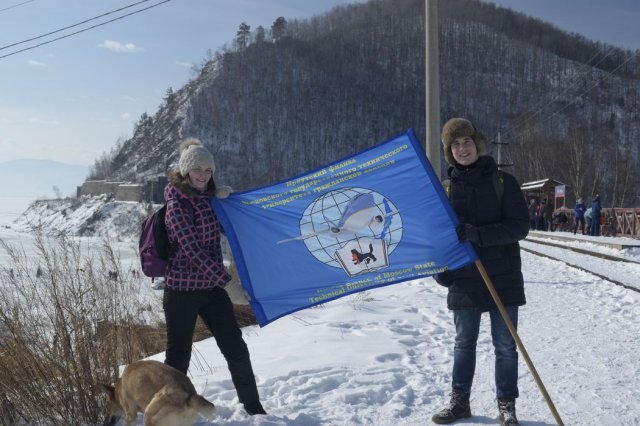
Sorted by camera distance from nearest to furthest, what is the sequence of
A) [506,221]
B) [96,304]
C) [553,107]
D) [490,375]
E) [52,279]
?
[506,221]
[52,279]
[96,304]
[490,375]
[553,107]

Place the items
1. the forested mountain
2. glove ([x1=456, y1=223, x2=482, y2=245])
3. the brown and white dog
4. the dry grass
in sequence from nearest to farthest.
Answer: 1. the brown and white dog
2. glove ([x1=456, y1=223, x2=482, y2=245])
3. the dry grass
4. the forested mountain

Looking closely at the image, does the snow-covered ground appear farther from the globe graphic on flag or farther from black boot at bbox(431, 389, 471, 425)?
the globe graphic on flag

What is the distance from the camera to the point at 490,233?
3684 millimetres

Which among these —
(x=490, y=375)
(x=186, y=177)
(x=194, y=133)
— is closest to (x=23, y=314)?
(x=186, y=177)

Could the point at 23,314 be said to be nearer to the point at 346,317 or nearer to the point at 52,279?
the point at 52,279

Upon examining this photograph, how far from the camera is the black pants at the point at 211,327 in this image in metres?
3.86

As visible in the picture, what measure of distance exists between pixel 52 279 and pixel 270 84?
432 ft

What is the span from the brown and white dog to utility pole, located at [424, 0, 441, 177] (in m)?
7.60

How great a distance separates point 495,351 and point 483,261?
634 mm

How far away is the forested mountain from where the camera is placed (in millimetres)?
116250

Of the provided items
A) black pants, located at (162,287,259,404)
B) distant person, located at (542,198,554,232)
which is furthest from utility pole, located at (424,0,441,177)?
distant person, located at (542,198,554,232)

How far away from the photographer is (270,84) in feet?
432

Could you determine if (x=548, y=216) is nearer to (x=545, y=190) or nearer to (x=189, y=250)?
(x=545, y=190)

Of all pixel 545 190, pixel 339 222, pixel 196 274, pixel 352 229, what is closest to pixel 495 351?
pixel 352 229
